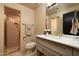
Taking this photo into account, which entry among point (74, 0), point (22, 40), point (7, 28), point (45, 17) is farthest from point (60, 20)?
point (7, 28)

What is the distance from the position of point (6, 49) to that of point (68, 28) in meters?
1.18

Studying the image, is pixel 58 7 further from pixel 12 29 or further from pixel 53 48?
pixel 12 29

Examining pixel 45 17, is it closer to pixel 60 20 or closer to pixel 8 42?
pixel 60 20

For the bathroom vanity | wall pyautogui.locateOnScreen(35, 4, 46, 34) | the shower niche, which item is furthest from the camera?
wall pyautogui.locateOnScreen(35, 4, 46, 34)

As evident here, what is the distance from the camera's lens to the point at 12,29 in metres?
Result: 1.57

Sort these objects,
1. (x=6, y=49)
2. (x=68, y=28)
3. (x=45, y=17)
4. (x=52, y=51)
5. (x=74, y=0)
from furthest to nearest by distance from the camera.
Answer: (x=45, y=17), (x=6, y=49), (x=68, y=28), (x=52, y=51), (x=74, y=0)

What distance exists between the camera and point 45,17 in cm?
172

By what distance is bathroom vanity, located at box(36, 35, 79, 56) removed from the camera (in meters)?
0.91

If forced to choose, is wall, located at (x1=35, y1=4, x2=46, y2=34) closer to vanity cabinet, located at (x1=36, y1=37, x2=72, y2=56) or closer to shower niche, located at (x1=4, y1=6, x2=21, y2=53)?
vanity cabinet, located at (x1=36, y1=37, x2=72, y2=56)

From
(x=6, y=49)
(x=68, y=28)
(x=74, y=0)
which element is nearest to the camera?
(x=74, y=0)

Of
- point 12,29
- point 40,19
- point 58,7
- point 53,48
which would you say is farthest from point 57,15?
point 12,29

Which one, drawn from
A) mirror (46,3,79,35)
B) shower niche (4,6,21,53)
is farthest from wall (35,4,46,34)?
shower niche (4,6,21,53)

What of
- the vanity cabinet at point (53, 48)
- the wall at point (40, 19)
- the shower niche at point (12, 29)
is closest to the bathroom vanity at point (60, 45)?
the vanity cabinet at point (53, 48)

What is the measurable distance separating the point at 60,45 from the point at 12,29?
933 mm
